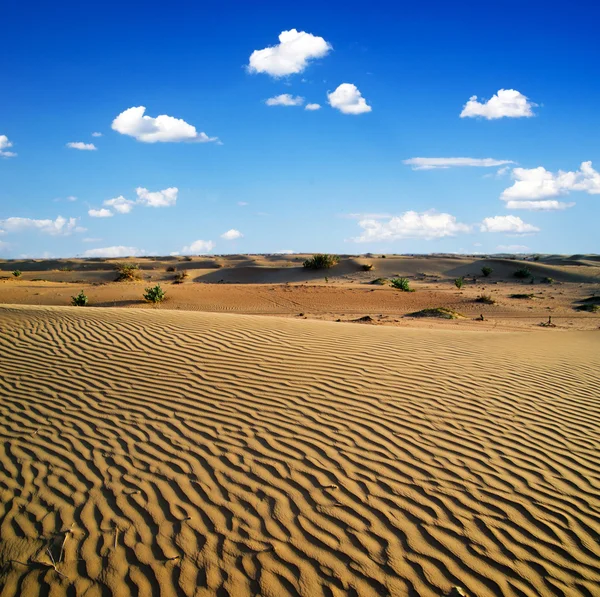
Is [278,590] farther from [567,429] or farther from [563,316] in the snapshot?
[563,316]

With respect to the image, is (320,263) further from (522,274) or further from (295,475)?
(295,475)

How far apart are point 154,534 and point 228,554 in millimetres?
572

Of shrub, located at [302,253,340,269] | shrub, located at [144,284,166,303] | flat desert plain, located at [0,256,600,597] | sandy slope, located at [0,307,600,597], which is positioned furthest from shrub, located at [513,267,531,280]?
sandy slope, located at [0,307,600,597]

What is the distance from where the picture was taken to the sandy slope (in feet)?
8.85

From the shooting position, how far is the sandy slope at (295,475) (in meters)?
2.70

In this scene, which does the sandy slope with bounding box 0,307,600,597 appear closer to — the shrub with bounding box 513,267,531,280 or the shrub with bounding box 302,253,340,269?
the shrub with bounding box 513,267,531,280

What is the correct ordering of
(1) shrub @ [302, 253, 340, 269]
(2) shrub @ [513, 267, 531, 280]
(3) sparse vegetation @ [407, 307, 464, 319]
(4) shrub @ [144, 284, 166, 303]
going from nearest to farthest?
(3) sparse vegetation @ [407, 307, 464, 319] < (4) shrub @ [144, 284, 166, 303] < (2) shrub @ [513, 267, 531, 280] < (1) shrub @ [302, 253, 340, 269]

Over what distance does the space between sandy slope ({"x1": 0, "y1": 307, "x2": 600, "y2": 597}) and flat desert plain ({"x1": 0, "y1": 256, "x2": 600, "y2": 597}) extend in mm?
16

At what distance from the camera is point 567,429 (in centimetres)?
484

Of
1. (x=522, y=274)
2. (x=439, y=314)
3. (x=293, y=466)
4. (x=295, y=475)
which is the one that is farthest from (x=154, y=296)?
(x=522, y=274)

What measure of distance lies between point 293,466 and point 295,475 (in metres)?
0.14

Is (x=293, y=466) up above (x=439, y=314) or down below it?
below

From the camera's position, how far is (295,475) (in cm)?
365

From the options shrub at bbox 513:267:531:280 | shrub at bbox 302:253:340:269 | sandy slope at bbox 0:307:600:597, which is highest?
shrub at bbox 302:253:340:269
